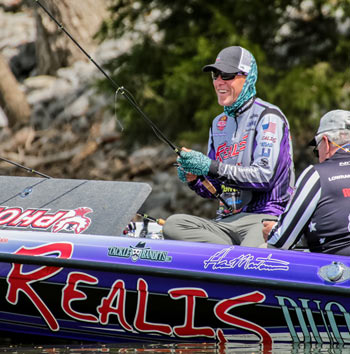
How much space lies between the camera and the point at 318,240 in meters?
4.09

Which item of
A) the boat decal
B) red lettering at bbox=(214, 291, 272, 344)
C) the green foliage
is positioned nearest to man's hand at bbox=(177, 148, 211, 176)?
the boat decal

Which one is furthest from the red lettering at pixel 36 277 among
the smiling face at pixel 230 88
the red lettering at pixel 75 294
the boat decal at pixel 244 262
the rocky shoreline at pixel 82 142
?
the rocky shoreline at pixel 82 142

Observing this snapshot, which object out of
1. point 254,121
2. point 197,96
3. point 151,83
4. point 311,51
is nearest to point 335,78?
point 311,51

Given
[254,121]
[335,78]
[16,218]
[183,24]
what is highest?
[183,24]

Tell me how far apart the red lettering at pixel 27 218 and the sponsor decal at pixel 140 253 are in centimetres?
74

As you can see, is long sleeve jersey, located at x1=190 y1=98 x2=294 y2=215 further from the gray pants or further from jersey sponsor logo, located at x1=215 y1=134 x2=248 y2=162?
the gray pants

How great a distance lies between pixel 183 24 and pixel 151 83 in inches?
41.2

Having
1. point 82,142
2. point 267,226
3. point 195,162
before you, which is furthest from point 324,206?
point 82,142

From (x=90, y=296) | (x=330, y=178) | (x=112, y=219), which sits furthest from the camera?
(x=112, y=219)

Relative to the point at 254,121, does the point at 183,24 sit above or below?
above

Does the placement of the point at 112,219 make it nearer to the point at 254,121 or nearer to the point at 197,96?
the point at 254,121

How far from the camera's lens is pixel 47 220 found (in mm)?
4703

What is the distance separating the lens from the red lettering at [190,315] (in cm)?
412

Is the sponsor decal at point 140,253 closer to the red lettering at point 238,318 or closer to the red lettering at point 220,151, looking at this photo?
the red lettering at point 238,318
